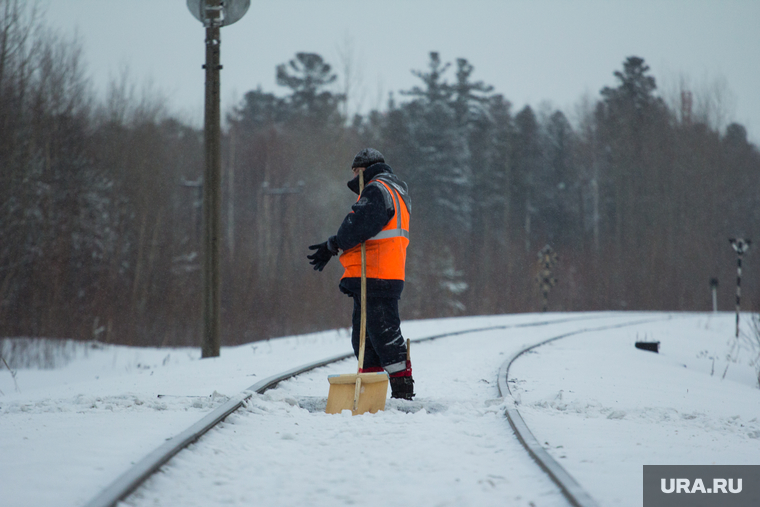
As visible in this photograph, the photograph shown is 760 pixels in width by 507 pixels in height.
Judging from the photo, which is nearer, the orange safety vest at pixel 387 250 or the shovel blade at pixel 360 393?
the shovel blade at pixel 360 393

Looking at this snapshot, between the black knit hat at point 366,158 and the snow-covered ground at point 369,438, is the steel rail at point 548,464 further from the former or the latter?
the black knit hat at point 366,158

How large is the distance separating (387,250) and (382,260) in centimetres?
9

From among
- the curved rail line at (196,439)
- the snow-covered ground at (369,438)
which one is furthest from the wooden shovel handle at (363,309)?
the curved rail line at (196,439)

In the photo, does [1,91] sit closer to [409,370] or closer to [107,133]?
[107,133]

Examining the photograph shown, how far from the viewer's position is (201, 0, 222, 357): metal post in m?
9.31

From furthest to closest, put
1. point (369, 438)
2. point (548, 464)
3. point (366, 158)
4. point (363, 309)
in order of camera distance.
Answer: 1. point (366, 158)
2. point (363, 309)
3. point (369, 438)
4. point (548, 464)

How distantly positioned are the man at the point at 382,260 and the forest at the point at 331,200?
12.8 metres

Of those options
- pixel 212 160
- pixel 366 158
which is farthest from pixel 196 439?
pixel 212 160

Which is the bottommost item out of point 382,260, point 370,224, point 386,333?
point 386,333

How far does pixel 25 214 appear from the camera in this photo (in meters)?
17.2

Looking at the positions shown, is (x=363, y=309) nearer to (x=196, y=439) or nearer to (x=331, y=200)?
(x=196, y=439)

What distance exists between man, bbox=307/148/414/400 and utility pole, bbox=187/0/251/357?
454 cm

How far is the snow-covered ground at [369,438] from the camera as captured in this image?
3117 mm

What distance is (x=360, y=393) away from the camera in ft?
15.4
